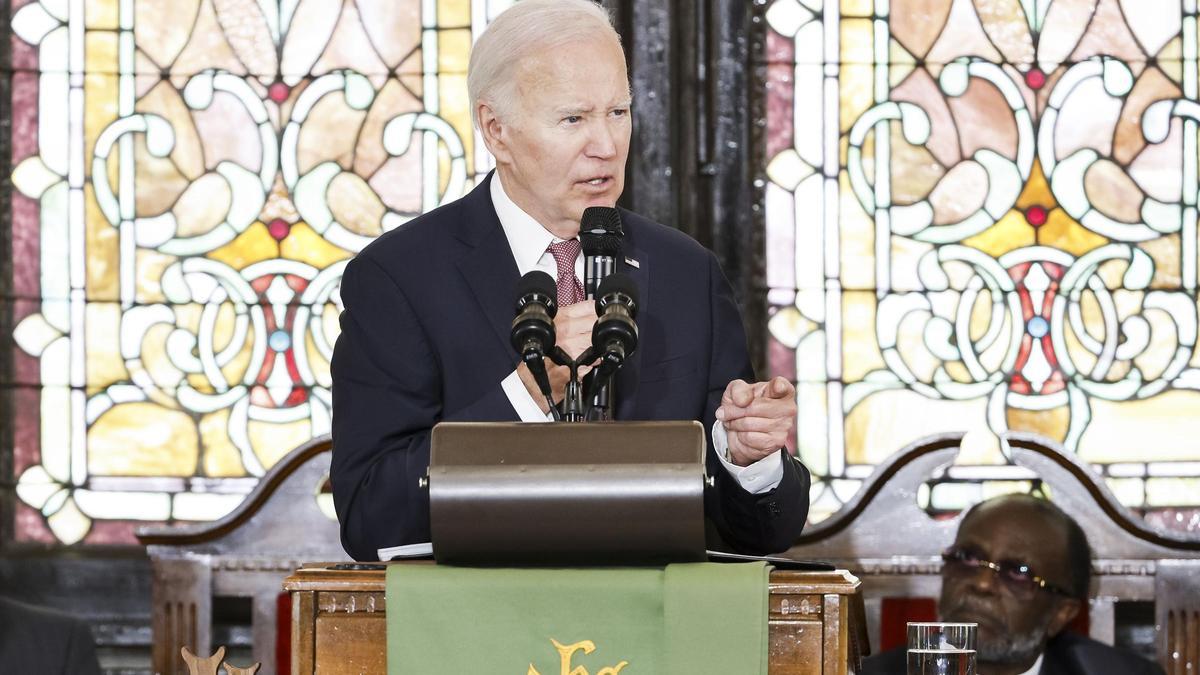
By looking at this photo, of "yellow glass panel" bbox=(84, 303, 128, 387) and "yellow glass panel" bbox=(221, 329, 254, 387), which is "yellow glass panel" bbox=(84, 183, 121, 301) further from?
"yellow glass panel" bbox=(221, 329, 254, 387)

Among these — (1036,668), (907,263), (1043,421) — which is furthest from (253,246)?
(1036,668)

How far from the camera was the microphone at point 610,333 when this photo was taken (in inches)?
63.7

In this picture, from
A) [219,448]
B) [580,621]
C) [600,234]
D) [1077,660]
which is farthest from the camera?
[219,448]

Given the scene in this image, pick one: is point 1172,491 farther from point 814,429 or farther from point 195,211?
point 195,211

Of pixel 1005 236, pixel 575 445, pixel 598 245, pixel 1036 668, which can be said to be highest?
pixel 1005 236

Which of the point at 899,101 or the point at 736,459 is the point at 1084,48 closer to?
the point at 899,101

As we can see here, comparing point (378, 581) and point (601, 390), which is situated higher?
point (601, 390)

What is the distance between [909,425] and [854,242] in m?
0.49

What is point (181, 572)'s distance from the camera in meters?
3.87

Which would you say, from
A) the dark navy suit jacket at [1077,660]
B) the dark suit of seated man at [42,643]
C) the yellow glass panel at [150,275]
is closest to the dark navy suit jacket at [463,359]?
the dark suit of seated man at [42,643]

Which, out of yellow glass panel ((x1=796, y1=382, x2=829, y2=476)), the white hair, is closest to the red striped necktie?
the white hair

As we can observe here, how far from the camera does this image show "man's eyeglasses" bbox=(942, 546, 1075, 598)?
355 centimetres

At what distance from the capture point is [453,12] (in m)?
4.45

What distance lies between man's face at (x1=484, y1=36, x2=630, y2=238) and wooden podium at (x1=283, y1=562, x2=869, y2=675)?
67 cm
